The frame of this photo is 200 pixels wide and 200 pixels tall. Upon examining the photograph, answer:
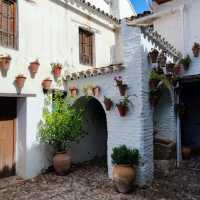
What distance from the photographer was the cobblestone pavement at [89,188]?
6918 millimetres

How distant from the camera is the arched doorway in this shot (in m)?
10.5

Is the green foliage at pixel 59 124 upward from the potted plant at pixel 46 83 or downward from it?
downward

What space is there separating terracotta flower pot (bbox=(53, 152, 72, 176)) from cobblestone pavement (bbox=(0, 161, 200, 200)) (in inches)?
8.1

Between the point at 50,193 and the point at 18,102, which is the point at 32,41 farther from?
the point at 50,193

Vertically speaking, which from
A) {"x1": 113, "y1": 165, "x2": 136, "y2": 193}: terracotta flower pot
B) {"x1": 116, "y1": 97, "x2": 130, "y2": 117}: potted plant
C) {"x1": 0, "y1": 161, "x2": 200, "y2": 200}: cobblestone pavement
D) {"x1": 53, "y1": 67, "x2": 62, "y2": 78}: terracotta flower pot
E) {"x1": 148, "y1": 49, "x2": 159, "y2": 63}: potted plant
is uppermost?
{"x1": 148, "y1": 49, "x2": 159, "y2": 63}: potted plant

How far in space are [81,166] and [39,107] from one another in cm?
300

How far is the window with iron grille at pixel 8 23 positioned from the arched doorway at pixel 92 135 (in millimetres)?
3329

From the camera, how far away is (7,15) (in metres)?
8.21

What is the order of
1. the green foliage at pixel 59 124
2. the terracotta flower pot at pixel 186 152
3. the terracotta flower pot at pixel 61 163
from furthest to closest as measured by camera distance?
the terracotta flower pot at pixel 186 152 < the green foliage at pixel 59 124 < the terracotta flower pot at pixel 61 163

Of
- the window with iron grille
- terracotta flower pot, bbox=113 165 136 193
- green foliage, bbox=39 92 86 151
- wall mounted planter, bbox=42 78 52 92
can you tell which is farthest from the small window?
terracotta flower pot, bbox=113 165 136 193

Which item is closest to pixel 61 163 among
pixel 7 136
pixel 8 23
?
pixel 7 136

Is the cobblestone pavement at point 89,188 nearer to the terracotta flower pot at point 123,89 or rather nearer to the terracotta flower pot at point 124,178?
the terracotta flower pot at point 124,178

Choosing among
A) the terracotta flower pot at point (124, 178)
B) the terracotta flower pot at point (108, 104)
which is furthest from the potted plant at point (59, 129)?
the terracotta flower pot at point (124, 178)

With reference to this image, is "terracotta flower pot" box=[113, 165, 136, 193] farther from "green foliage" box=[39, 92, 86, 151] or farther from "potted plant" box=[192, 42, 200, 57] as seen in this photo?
"potted plant" box=[192, 42, 200, 57]
